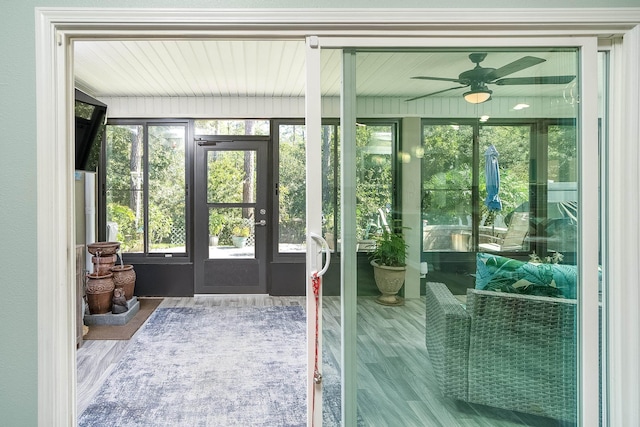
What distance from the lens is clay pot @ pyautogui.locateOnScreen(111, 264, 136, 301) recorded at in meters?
4.56

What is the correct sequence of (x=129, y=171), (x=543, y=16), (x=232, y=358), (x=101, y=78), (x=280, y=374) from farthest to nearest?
(x=129, y=171), (x=101, y=78), (x=232, y=358), (x=280, y=374), (x=543, y=16)

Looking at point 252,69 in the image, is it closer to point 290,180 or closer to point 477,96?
point 290,180

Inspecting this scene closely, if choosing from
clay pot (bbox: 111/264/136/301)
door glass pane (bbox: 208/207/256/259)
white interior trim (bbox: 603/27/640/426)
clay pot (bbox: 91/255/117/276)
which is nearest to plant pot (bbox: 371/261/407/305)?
white interior trim (bbox: 603/27/640/426)

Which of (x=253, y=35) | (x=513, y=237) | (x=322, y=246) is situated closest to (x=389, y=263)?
(x=322, y=246)

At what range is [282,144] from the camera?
540cm

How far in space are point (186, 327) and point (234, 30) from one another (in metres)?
3.32

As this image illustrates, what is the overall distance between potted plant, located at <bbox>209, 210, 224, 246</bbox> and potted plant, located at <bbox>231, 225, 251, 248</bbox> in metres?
0.19

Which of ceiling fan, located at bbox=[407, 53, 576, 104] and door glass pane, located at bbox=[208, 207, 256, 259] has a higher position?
ceiling fan, located at bbox=[407, 53, 576, 104]

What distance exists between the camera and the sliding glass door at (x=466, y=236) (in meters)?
1.59

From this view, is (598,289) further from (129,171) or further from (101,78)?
(129,171)

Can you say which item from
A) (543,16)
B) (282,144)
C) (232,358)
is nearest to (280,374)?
(232,358)

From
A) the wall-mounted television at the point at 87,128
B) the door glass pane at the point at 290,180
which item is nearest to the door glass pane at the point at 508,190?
the wall-mounted television at the point at 87,128

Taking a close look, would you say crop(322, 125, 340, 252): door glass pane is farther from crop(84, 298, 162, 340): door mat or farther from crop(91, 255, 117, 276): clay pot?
crop(91, 255, 117, 276): clay pot

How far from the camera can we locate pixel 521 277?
1622 mm
